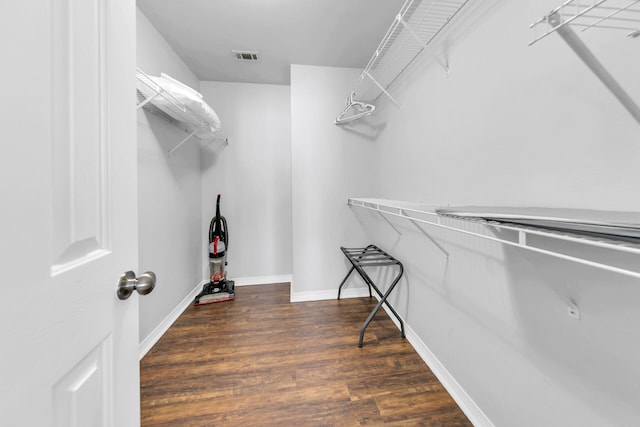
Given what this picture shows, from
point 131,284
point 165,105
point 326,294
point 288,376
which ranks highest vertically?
point 165,105

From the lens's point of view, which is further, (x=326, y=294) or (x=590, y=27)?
(x=326, y=294)

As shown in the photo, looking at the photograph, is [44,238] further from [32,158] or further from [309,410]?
[309,410]

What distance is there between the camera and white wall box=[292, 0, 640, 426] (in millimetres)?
662

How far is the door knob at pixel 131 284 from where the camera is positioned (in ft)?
1.86

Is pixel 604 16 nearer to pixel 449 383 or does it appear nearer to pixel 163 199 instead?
pixel 449 383

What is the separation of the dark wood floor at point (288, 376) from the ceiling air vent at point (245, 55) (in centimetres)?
250

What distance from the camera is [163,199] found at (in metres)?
2.00

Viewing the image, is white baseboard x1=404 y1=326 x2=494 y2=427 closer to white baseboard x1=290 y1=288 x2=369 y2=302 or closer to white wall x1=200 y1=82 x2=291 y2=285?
white baseboard x1=290 y1=288 x2=369 y2=302

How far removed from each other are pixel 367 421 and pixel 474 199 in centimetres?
125

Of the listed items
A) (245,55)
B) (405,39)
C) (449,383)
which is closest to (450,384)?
(449,383)

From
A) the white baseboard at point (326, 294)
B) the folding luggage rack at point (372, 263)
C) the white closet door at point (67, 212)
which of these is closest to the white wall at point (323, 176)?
the white baseboard at point (326, 294)

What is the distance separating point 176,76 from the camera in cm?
221

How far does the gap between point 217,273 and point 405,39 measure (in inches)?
110

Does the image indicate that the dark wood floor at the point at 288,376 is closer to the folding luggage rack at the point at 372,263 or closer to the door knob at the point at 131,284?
the folding luggage rack at the point at 372,263
